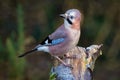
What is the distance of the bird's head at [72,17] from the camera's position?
14.4ft

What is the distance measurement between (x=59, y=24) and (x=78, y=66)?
3860 mm

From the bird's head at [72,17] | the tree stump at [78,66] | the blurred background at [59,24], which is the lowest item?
the blurred background at [59,24]

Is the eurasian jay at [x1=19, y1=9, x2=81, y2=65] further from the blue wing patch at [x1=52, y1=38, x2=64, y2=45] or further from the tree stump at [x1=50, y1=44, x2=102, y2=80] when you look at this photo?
the tree stump at [x1=50, y1=44, x2=102, y2=80]

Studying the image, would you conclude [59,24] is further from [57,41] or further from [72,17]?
[72,17]

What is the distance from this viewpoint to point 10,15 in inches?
327

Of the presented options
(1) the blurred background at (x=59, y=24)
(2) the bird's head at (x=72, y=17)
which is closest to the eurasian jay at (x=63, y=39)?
(2) the bird's head at (x=72, y=17)

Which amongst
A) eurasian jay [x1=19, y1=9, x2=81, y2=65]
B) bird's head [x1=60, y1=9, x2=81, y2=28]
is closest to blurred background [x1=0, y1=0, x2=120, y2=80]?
eurasian jay [x1=19, y1=9, x2=81, y2=65]

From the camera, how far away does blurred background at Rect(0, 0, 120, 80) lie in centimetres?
813

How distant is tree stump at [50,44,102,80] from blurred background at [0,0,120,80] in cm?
342

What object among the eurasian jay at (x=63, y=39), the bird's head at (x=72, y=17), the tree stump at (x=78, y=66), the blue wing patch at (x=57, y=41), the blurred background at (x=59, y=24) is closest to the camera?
the tree stump at (x=78, y=66)

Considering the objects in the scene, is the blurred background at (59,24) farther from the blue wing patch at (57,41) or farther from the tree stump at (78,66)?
the tree stump at (78,66)

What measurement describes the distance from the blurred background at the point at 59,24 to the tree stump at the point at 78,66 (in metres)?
3.42

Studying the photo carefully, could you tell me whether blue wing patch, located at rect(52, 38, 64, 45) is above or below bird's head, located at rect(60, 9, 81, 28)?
below

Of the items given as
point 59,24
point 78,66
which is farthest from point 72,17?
point 59,24
